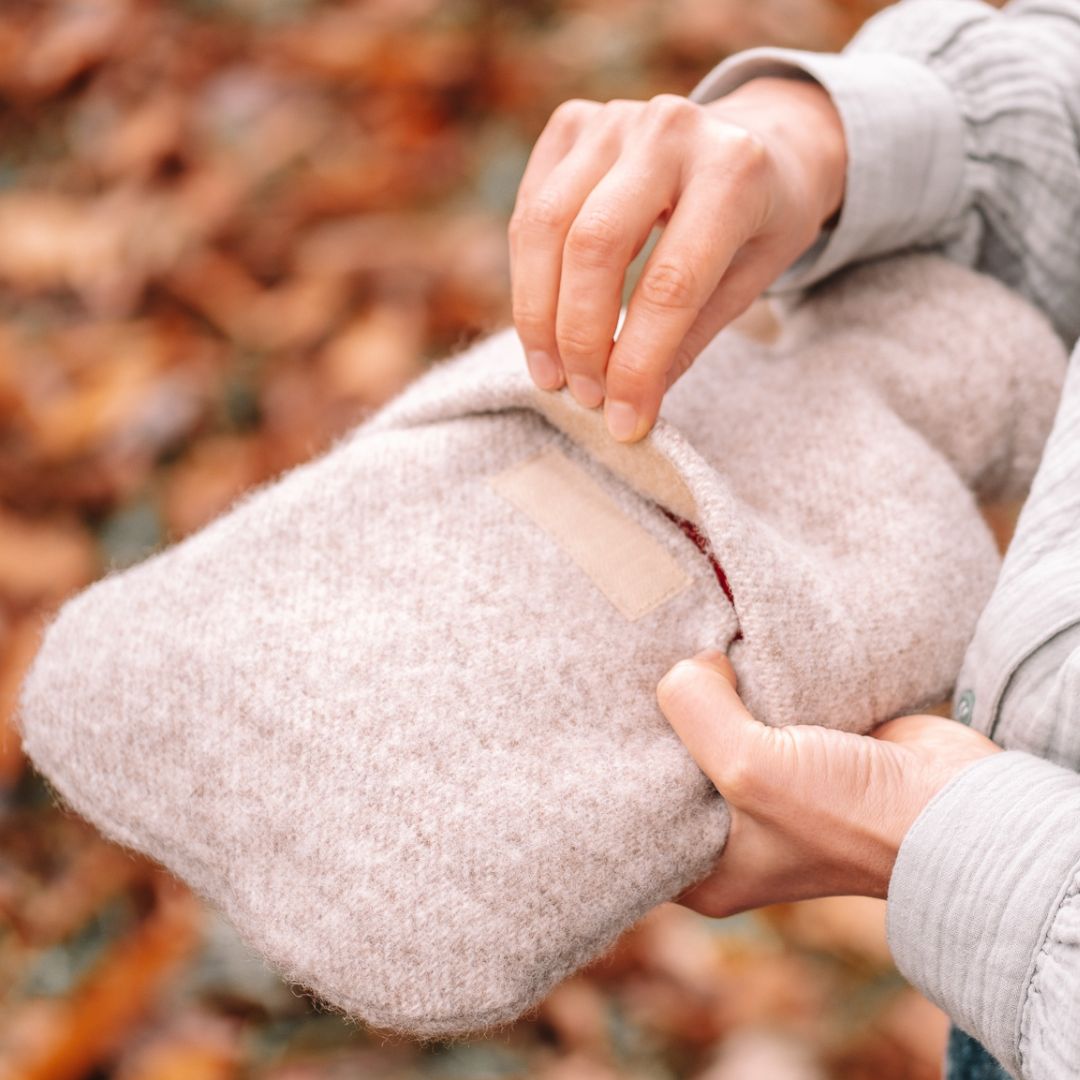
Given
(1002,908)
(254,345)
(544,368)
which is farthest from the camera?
(254,345)

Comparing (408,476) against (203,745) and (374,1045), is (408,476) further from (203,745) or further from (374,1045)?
(374,1045)

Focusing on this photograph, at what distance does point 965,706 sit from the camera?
1.67ft

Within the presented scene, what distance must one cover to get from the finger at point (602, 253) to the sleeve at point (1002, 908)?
24cm

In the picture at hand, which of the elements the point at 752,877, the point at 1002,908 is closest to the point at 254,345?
the point at 752,877

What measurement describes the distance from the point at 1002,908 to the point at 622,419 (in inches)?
9.7

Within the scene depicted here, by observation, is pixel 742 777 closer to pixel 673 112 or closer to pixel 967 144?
pixel 673 112

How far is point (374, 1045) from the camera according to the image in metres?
0.95

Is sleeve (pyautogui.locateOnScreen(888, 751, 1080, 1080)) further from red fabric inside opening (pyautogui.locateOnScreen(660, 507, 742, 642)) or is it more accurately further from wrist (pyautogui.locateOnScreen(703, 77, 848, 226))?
wrist (pyautogui.locateOnScreen(703, 77, 848, 226))

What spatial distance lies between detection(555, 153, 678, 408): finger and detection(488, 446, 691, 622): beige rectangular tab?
52 millimetres

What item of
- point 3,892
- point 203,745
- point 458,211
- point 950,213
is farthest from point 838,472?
point 458,211

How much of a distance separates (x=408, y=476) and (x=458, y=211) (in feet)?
3.32

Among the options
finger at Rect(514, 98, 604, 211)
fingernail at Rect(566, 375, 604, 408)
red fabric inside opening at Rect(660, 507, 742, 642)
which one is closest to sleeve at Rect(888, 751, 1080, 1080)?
red fabric inside opening at Rect(660, 507, 742, 642)

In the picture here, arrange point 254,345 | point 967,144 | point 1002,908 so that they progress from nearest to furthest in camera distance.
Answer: point 1002,908 → point 967,144 → point 254,345

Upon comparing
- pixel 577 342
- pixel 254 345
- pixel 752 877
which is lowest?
pixel 254 345
